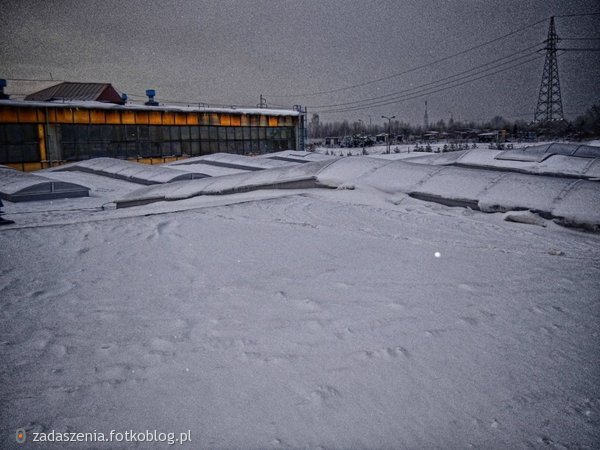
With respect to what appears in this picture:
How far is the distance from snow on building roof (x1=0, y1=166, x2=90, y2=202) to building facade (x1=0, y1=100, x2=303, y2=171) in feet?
29.6

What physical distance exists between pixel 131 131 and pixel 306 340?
95.2ft

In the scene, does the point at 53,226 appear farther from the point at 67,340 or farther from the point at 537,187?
the point at 537,187

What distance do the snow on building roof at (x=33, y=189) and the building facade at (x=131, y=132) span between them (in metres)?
9.01

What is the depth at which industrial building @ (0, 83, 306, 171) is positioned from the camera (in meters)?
24.7

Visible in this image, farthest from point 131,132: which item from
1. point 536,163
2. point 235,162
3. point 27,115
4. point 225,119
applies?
point 536,163

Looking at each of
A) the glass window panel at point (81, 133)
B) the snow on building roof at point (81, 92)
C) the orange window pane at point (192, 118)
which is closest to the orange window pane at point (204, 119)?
the orange window pane at point (192, 118)

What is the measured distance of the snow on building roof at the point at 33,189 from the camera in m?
15.6

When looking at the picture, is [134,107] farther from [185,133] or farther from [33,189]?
[33,189]

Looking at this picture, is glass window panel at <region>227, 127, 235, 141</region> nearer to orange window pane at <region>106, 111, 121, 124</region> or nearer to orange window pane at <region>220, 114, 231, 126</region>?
orange window pane at <region>220, 114, 231, 126</region>

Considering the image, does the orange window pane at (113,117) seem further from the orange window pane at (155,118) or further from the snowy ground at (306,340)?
the snowy ground at (306,340)

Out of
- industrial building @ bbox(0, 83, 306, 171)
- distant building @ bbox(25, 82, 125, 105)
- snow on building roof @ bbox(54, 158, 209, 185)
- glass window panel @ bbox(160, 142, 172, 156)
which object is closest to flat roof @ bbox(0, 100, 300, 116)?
industrial building @ bbox(0, 83, 306, 171)

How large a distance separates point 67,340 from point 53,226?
4.60 metres

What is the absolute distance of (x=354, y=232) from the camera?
20.8 feet

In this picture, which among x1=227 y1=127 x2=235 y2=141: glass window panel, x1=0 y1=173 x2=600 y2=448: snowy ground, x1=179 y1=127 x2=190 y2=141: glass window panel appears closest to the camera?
x1=0 y1=173 x2=600 y2=448: snowy ground
